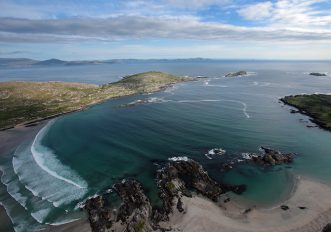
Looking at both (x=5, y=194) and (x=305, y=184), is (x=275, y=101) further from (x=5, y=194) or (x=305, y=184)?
(x=5, y=194)

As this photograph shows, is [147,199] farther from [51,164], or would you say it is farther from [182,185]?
[51,164]

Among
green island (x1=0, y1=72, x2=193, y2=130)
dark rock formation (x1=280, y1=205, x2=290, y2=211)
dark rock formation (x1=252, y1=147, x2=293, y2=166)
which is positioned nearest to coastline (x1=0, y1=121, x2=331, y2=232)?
dark rock formation (x1=280, y1=205, x2=290, y2=211)

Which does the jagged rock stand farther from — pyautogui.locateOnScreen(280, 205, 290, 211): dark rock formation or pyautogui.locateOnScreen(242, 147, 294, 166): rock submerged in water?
pyautogui.locateOnScreen(242, 147, 294, 166): rock submerged in water

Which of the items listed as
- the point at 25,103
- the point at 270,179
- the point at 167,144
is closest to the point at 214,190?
the point at 270,179

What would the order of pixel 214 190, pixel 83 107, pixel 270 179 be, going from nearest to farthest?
pixel 214 190 < pixel 270 179 < pixel 83 107

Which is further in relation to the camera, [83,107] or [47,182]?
[83,107]

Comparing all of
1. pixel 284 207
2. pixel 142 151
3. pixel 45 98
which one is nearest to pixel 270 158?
pixel 284 207

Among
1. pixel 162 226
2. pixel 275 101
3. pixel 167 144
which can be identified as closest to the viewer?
pixel 162 226
